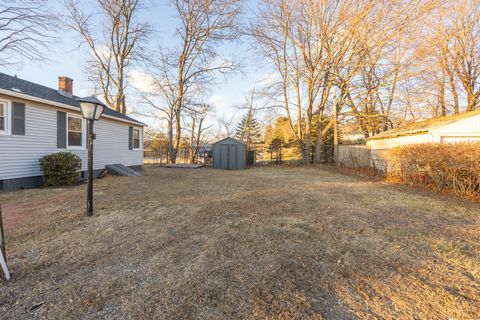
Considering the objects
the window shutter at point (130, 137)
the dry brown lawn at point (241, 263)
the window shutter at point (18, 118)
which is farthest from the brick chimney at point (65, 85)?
the dry brown lawn at point (241, 263)

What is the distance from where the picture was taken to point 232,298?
1698 mm

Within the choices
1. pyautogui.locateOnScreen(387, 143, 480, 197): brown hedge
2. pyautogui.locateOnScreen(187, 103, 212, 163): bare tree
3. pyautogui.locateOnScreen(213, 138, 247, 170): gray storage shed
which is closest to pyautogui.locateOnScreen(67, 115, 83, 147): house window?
pyautogui.locateOnScreen(213, 138, 247, 170): gray storage shed

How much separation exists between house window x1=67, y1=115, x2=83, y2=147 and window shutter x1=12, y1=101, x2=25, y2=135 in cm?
147

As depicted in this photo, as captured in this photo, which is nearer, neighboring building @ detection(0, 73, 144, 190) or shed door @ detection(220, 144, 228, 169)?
neighboring building @ detection(0, 73, 144, 190)

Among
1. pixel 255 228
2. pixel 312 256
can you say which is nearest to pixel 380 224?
pixel 312 256

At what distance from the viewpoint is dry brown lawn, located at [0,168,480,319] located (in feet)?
5.27

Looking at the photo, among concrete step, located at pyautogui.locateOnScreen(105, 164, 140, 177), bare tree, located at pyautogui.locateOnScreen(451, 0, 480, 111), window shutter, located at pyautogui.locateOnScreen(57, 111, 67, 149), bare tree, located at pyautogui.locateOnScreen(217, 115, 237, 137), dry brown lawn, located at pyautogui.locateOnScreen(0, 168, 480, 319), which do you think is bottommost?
dry brown lawn, located at pyautogui.locateOnScreen(0, 168, 480, 319)

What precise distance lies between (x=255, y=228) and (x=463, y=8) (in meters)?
20.9

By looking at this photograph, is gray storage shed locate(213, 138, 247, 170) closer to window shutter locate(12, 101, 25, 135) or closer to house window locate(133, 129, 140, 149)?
house window locate(133, 129, 140, 149)

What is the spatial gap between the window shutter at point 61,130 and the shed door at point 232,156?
8.70 meters

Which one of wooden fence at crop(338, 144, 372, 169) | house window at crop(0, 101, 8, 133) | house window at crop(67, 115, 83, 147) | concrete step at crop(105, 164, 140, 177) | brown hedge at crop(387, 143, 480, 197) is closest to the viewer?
brown hedge at crop(387, 143, 480, 197)

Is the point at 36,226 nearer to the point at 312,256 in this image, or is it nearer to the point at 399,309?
the point at 312,256

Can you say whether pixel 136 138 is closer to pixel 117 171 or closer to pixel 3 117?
pixel 117 171

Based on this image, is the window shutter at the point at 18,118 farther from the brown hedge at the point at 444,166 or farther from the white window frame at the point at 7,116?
the brown hedge at the point at 444,166
